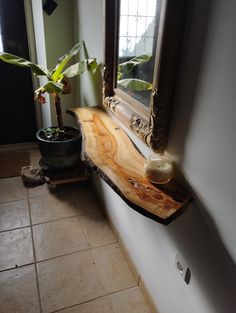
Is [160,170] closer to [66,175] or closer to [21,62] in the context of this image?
[21,62]

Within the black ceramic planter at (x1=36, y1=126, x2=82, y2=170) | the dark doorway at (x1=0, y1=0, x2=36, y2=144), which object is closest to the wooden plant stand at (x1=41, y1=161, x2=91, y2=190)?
the black ceramic planter at (x1=36, y1=126, x2=82, y2=170)

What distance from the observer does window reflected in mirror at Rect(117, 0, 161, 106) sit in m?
0.95

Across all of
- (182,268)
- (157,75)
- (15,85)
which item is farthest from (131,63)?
(15,85)

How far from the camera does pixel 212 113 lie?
0.72m

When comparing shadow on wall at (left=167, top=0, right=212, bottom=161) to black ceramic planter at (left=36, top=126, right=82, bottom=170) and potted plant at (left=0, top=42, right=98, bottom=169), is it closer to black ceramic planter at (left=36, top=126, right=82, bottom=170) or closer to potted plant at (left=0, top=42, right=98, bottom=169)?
potted plant at (left=0, top=42, right=98, bottom=169)

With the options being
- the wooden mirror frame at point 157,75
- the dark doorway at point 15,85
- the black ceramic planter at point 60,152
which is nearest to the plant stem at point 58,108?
the black ceramic planter at point 60,152

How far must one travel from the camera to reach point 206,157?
2.51 feet

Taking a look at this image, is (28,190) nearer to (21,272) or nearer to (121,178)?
(21,272)

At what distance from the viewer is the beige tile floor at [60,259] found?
1310 mm

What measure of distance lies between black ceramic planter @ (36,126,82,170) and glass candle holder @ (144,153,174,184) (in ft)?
3.57

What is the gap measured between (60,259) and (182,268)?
2.86 ft

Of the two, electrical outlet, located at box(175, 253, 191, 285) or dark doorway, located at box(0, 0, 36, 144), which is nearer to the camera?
electrical outlet, located at box(175, 253, 191, 285)

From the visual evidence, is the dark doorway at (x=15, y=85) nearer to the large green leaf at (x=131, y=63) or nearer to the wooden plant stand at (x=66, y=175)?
the wooden plant stand at (x=66, y=175)

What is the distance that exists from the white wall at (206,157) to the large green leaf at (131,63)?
0.26 meters
